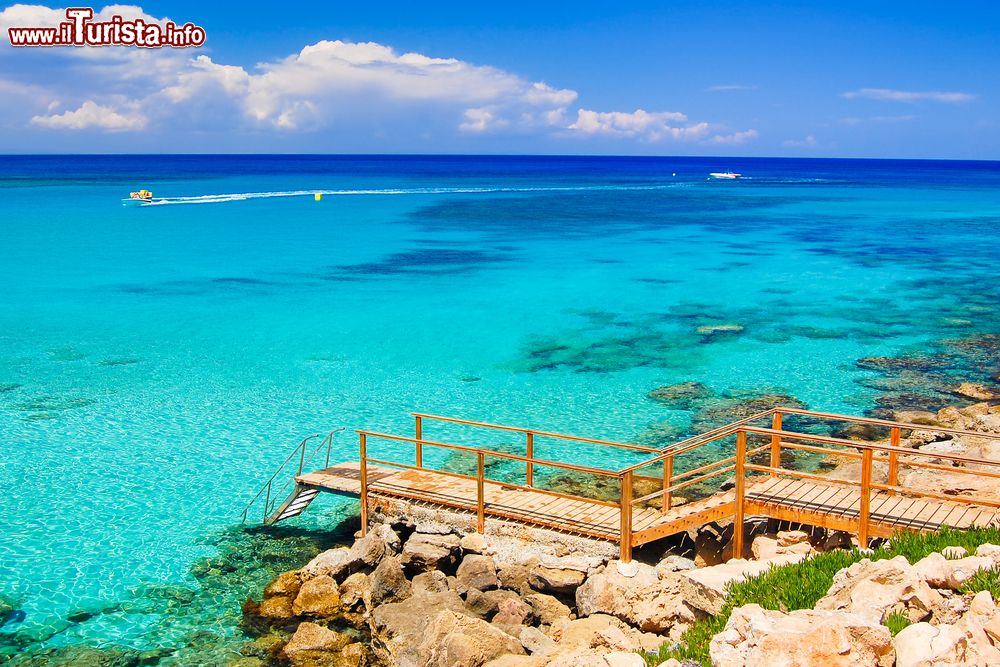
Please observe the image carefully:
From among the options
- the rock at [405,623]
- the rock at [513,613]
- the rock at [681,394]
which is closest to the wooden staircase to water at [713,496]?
the rock at [513,613]

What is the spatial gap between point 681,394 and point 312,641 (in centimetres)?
1328

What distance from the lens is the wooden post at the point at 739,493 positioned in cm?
1097

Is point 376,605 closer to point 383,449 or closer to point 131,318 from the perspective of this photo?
point 383,449

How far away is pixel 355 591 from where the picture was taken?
Answer: 465 inches

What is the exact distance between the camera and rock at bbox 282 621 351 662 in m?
10.7

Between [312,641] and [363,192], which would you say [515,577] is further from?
[363,192]

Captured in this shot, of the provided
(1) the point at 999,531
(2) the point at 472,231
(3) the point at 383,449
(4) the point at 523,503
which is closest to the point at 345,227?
(2) the point at 472,231

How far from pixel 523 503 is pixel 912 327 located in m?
22.6

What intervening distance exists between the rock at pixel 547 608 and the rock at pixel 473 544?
1.19 m

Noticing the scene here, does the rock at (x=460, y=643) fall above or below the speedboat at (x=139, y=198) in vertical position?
below

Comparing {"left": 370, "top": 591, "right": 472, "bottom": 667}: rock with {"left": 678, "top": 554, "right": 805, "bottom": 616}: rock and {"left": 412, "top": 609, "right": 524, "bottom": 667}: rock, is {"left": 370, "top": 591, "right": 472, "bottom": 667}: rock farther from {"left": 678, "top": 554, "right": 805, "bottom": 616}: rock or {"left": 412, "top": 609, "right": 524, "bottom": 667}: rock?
{"left": 678, "top": 554, "right": 805, "bottom": 616}: rock

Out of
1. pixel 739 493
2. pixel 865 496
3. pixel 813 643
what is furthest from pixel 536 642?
pixel 865 496

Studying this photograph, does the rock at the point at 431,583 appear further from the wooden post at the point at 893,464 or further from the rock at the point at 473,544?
the wooden post at the point at 893,464

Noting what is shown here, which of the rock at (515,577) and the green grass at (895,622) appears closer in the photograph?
the green grass at (895,622)
